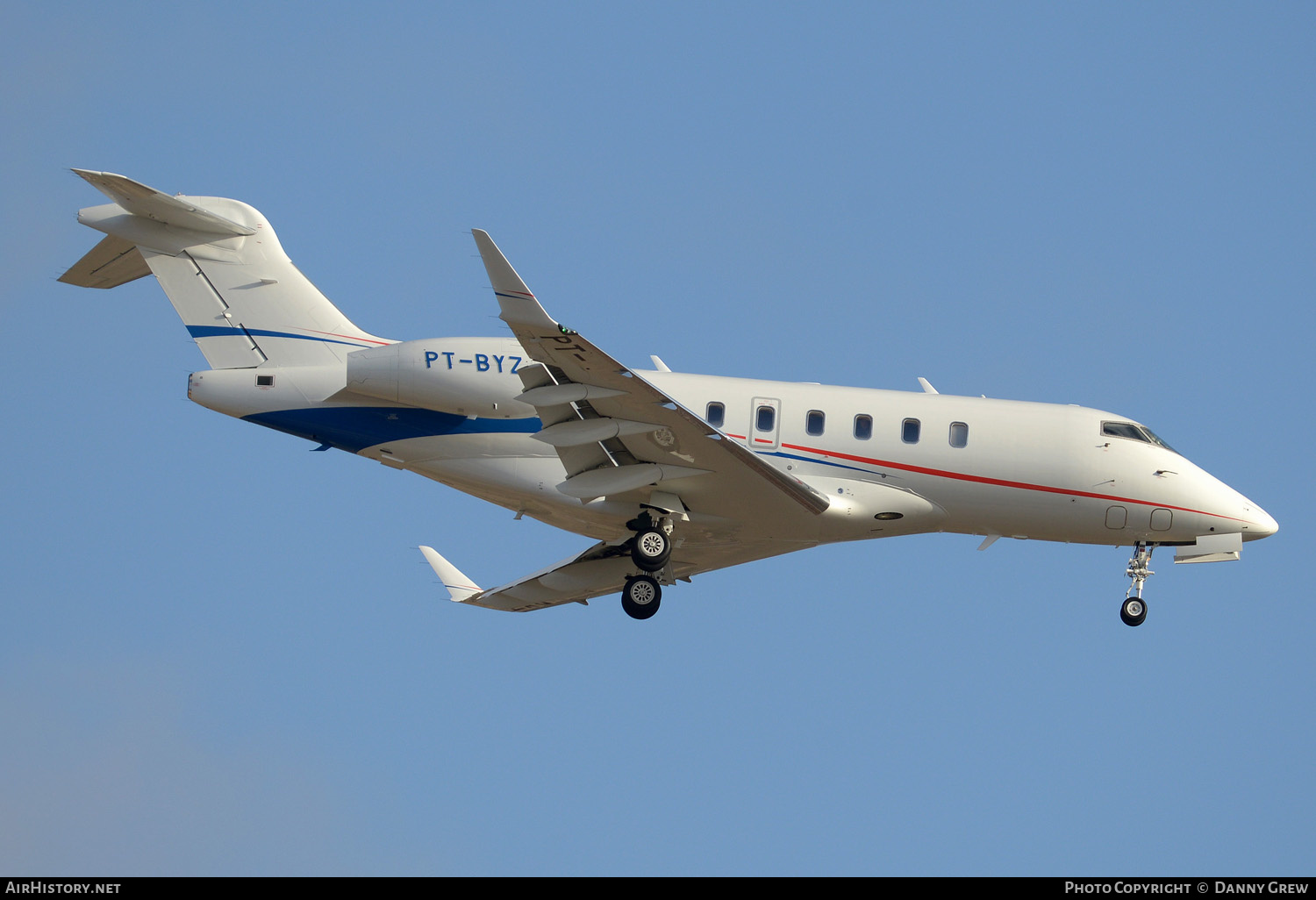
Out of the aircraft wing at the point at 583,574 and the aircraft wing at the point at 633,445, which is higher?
the aircraft wing at the point at 633,445

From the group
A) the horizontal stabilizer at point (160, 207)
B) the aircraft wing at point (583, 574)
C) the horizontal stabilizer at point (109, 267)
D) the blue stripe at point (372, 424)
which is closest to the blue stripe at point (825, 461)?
the aircraft wing at point (583, 574)

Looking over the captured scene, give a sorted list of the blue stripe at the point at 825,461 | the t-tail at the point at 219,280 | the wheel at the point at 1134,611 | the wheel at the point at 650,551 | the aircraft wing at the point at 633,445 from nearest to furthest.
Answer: the aircraft wing at the point at 633,445, the wheel at the point at 650,551, the blue stripe at the point at 825,461, the t-tail at the point at 219,280, the wheel at the point at 1134,611

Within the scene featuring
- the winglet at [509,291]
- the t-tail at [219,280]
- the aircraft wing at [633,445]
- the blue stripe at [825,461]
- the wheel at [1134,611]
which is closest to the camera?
the winglet at [509,291]

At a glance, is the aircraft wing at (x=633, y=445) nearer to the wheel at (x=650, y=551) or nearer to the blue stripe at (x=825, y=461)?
the wheel at (x=650, y=551)

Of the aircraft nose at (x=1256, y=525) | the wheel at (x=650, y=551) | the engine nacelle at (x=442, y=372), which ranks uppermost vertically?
the engine nacelle at (x=442, y=372)

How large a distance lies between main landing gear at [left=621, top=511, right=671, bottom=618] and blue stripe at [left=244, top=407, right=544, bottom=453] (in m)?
2.20

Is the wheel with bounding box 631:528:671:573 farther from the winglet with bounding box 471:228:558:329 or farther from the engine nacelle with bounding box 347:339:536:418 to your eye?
the winglet with bounding box 471:228:558:329

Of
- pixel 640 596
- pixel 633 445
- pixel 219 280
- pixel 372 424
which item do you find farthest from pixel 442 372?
pixel 219 280

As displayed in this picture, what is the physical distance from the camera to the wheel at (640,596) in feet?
74.0

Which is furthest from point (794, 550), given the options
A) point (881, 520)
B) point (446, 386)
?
point (446, 386)

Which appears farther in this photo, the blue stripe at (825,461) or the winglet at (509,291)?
the blue stripe at (825,461)

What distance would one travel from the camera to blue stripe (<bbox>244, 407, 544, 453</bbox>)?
22.5m

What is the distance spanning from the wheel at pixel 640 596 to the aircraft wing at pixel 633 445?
1.13 meters

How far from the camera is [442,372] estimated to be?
71.9ft
